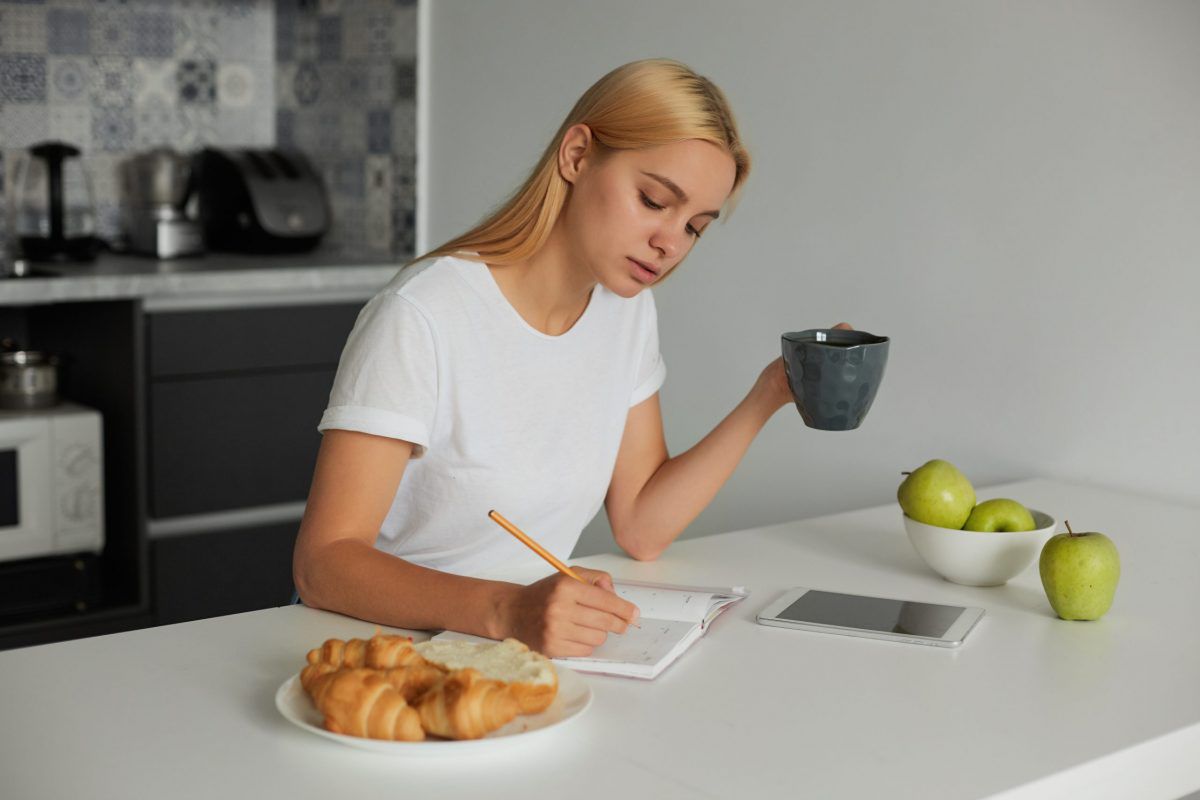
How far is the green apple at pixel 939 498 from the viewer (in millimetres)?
1402

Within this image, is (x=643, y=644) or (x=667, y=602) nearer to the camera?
(x=643, y=644)

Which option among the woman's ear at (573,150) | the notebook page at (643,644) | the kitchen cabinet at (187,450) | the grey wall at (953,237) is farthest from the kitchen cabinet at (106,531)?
the notebook page at (643,644)

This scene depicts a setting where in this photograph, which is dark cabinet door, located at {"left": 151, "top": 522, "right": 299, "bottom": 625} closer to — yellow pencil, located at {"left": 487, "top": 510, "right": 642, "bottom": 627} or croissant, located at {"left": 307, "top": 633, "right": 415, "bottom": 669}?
A: yellow pencil, located at {"left": 487, "top": 510, "right": 642, "bottom": 627}

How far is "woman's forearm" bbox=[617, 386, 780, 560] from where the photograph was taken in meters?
1.54

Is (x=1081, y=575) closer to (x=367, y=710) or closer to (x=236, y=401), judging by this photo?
(x=367, y=710)

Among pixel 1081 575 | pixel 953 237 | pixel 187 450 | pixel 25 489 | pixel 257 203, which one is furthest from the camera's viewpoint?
pixel 257 203

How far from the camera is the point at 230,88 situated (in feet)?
11.2

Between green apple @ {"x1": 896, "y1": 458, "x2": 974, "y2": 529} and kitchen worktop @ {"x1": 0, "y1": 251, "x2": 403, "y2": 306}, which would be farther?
kitchen worktop @ {"x1": 0, "y1": 251, "x2": 403, "y2": 306}

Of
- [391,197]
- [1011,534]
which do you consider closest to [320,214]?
[391,197]

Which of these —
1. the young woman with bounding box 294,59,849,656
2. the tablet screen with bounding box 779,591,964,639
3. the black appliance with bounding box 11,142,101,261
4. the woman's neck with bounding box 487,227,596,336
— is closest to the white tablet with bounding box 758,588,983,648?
the tablet screen with bounding box 779,591,964,639

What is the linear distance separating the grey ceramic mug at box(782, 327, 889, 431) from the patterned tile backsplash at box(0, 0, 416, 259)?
6.37ft

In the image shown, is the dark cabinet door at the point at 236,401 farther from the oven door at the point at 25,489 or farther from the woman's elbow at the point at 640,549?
the woman's elbow at the point at 640,549

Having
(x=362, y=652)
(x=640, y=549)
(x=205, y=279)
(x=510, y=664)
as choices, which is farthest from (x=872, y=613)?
(x=205, y=279)

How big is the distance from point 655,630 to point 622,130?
1.74 ft
